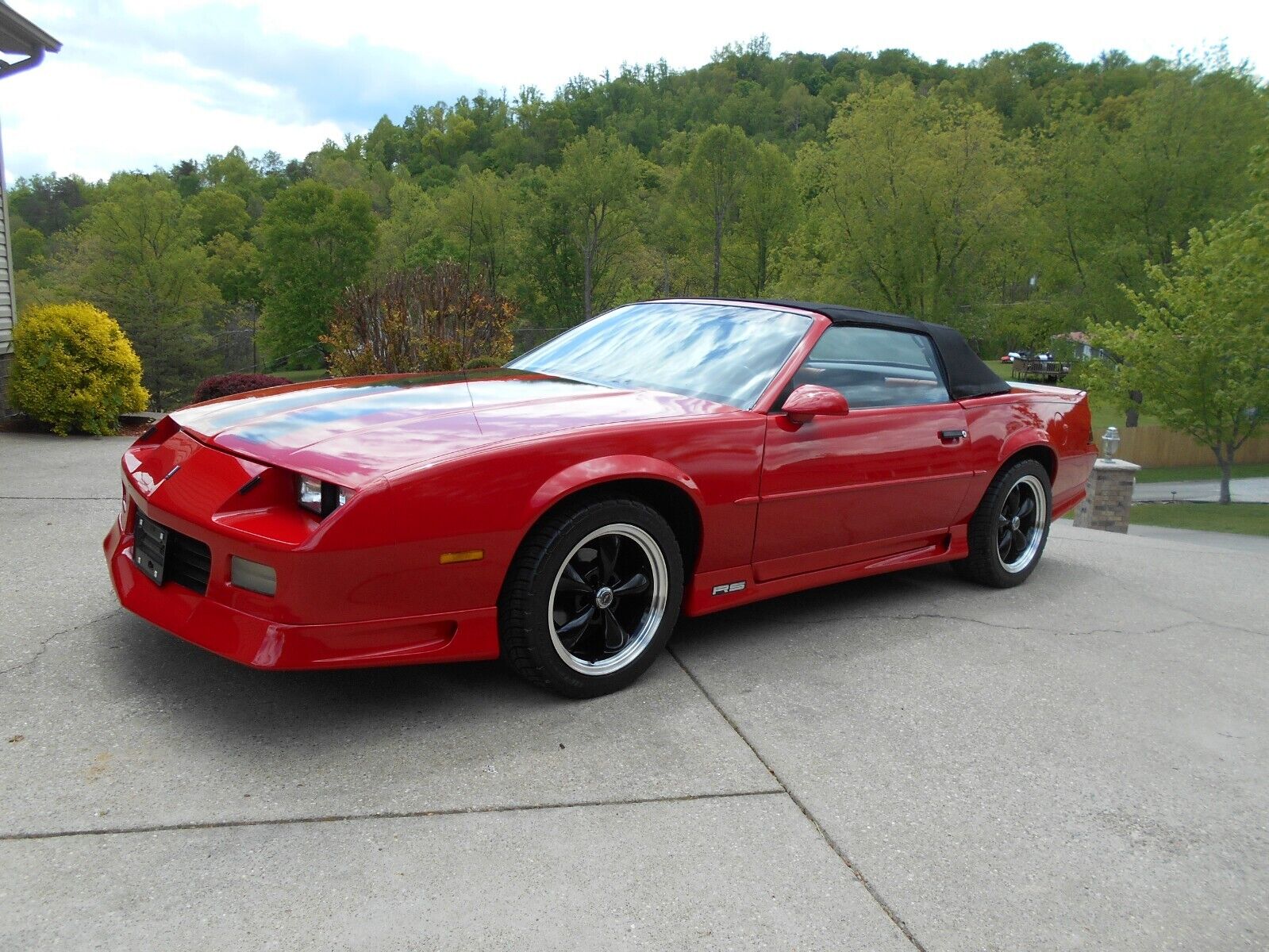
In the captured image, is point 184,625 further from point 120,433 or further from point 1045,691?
point 120,433

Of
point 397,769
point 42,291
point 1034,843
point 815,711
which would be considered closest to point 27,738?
point 397,769

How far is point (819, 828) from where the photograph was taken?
2.63 meters

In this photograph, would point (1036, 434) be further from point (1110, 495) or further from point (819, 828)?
point (1110, 495)

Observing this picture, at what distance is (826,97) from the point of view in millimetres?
94438

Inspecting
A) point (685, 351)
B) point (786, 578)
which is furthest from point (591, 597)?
point (685, 351)

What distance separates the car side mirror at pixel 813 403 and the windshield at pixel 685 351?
17cm

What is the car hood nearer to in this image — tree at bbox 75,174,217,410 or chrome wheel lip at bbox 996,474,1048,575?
chrome wheel lip at bbox 996,474,1048,575

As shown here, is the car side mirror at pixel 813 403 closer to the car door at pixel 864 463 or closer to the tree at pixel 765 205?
the car door at pixel 864 463

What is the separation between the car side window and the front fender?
2.47ft

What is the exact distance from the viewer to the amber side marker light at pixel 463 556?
285 cm

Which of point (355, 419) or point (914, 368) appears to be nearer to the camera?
point (355, 419)

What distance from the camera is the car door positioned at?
3.75 m

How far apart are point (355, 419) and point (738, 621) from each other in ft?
6.55

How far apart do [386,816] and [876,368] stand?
2.86 metres
